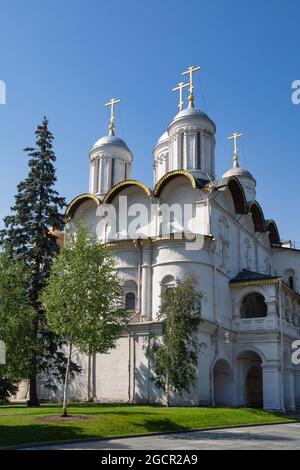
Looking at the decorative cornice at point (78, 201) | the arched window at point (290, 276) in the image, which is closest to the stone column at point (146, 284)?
the decorative cornice at point (78, 201)

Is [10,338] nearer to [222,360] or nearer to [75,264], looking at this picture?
[75,264]

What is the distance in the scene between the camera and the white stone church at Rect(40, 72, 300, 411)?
27.0 metres

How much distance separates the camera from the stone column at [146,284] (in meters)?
27.4

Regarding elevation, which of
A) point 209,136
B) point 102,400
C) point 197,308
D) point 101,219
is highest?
point 209,136

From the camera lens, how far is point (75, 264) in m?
19.2

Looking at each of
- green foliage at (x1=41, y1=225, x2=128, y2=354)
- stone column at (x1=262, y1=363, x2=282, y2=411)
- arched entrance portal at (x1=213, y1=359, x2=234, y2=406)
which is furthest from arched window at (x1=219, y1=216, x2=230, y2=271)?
green foliage at (x1=41, y1=225, x2=128, y2=354)

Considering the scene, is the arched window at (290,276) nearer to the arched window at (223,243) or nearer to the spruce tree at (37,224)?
the arched window at (223,243)

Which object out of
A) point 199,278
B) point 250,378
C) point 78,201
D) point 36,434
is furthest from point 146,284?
point 36,434

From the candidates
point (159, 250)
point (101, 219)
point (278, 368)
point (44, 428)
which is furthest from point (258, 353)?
point (44, 428)

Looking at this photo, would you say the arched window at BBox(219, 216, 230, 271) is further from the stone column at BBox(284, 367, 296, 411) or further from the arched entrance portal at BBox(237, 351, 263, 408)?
the stone column at BBox(284, 367, 296, 411)

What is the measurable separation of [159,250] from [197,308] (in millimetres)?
5168

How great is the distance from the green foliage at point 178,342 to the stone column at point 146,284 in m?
3.19

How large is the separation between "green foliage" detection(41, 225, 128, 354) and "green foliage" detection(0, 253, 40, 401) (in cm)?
117

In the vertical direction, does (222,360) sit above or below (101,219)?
below
